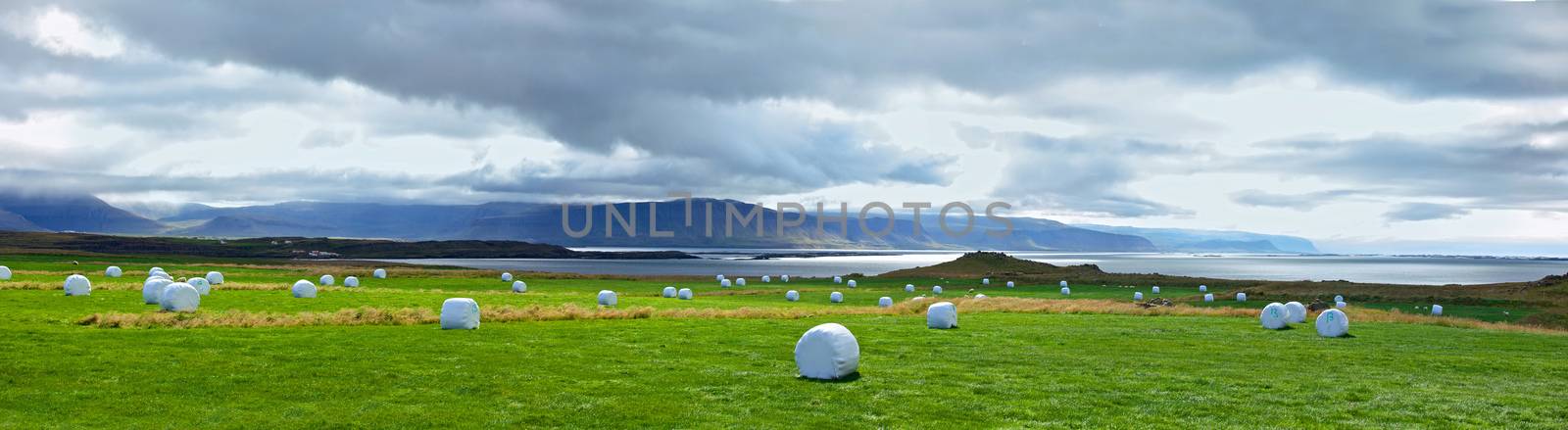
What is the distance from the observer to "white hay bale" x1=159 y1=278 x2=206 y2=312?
115 ft

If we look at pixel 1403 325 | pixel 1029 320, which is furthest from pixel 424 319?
pixel 1403 325

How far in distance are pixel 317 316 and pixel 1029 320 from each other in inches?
1132

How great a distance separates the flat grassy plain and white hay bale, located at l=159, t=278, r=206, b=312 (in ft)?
9.92

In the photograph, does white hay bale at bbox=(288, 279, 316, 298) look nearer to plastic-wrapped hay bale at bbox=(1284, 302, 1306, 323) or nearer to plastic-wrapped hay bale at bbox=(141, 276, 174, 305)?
plastic-wrapped hay bale at bbox=(141, 276, 174, 305)

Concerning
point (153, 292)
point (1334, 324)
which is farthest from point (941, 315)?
point (153, 292)

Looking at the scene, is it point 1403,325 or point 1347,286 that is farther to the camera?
point 1347,286

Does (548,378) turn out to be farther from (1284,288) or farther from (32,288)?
(1284,288)

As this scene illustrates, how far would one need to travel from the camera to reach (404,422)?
14.8 meters

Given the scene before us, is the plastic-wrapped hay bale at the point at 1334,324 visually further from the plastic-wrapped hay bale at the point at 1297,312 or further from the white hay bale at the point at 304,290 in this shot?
the white hay bale at the point at 304,290

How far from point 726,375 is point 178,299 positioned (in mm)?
27356

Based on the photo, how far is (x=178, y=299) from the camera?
3519cm

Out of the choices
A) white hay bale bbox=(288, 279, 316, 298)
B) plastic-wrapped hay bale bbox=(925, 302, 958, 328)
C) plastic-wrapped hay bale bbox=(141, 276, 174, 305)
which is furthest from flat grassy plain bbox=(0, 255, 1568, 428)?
white hay bale bbox=(288, 279, 316, 298)

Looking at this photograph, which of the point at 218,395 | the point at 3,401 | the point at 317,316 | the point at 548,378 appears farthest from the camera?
the point at 317,316

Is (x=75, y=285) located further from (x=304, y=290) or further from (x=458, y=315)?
(x=458, y=315)
